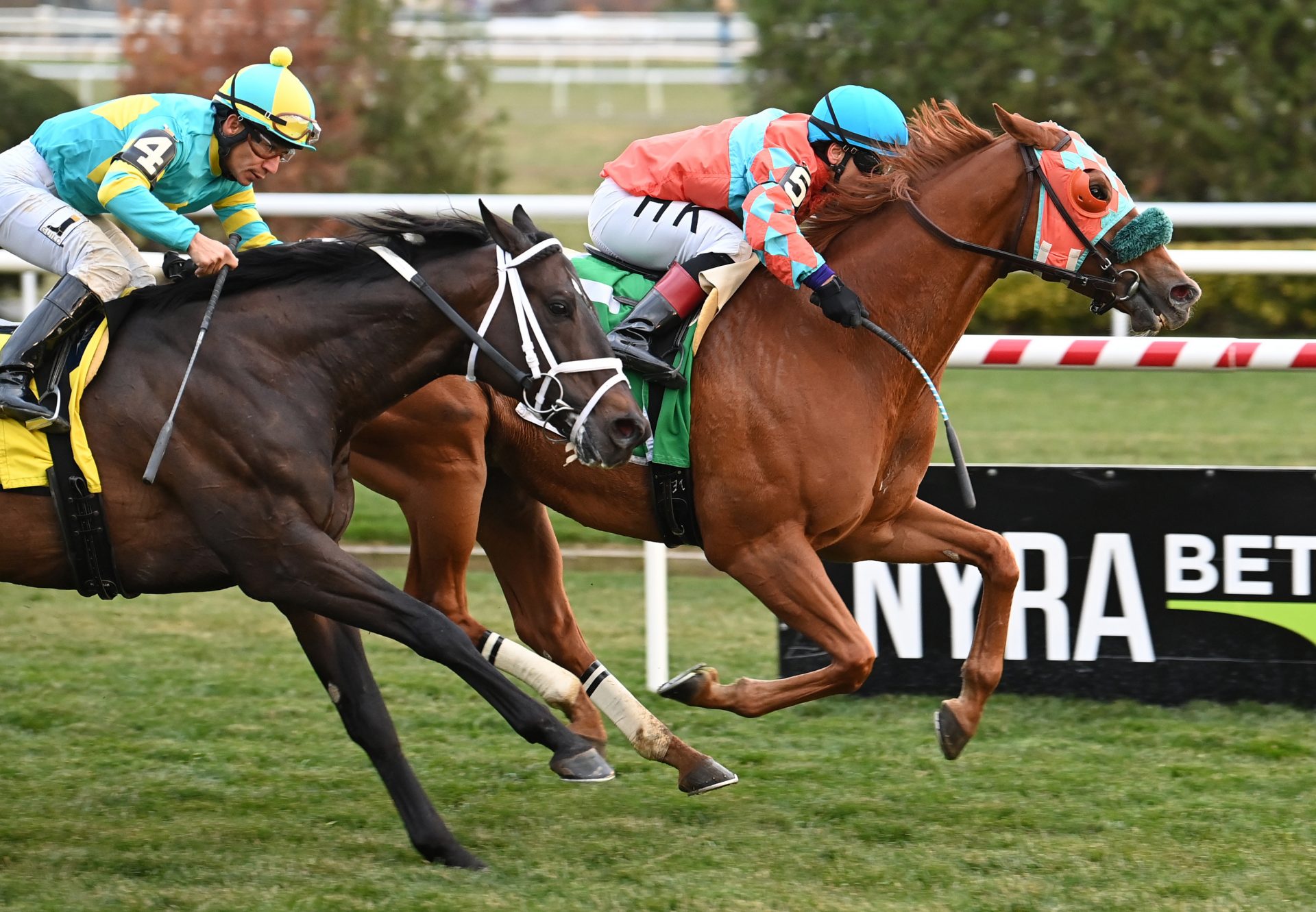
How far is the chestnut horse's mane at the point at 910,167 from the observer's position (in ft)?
14.9

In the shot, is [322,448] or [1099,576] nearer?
[322,448]

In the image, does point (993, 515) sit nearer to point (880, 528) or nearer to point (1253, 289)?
point (880, 528)

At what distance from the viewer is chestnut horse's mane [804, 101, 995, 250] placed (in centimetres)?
453

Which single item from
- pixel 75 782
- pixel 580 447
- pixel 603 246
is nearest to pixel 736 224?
pixel 603 246

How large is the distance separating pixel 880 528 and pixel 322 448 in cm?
156

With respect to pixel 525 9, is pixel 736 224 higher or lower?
lower

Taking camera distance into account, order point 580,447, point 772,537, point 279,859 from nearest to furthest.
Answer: point 580,447 → point 279,859 → point 772,537

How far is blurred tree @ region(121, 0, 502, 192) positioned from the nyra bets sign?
27.6 feet

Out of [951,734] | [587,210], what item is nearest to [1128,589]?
[951,734]

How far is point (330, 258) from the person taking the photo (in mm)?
4090

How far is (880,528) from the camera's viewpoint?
464 centimetres

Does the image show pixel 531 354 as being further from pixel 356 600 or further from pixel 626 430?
pixel 356 600

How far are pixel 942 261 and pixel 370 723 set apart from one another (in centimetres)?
189

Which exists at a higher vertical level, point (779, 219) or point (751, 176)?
point (751, 176)
